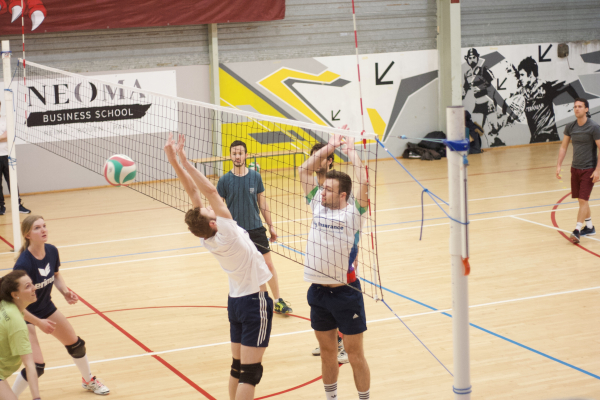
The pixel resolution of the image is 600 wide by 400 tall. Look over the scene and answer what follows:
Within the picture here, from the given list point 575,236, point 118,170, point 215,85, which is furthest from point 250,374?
point 215,85

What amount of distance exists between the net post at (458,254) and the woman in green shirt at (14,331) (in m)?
2.68

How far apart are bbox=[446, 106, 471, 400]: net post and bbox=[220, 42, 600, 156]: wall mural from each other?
1268 centimetres

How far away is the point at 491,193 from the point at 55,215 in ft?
27.4

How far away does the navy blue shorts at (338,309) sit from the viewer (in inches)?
162

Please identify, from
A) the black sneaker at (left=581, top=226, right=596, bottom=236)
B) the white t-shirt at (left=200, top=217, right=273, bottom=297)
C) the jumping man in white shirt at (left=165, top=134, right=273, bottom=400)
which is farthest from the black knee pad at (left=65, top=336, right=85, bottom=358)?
the black sneaker at (left=581, top=226, right=596, bottom=236)

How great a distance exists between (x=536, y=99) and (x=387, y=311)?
13205 mm

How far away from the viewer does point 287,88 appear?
52.1ft

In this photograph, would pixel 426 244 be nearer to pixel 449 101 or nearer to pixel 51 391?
pixel 51 391

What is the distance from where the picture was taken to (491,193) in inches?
474

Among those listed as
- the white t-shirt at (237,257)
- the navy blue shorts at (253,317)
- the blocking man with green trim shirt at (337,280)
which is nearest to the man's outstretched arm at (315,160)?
the blocking man with green trim shirt at (337,280)

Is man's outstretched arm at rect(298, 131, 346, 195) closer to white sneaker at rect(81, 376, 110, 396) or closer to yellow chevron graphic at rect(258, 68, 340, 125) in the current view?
white sneaker at rect(81, 376, 110, 396)

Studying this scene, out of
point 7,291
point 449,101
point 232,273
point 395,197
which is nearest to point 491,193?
point 395,197

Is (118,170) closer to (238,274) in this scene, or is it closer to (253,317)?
(238,274)

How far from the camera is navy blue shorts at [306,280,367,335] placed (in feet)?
13.5
